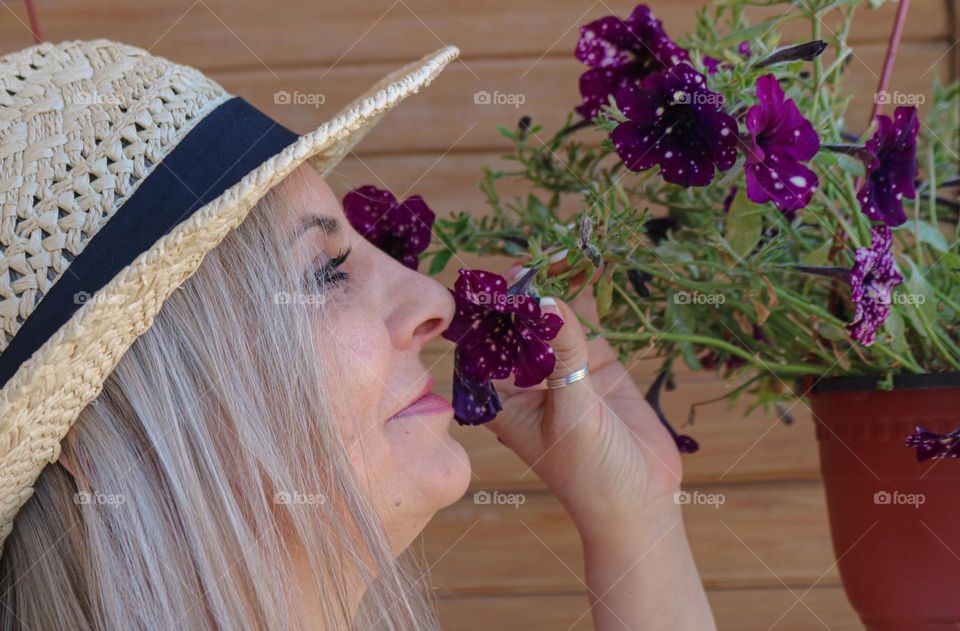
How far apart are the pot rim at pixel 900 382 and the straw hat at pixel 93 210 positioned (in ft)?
1.44

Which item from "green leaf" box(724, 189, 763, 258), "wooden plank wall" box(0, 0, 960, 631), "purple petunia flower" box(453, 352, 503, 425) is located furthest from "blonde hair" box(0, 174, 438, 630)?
"wooden plank wall" box(0, 0, 960, 631)

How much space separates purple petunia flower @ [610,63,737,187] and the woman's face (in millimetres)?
219

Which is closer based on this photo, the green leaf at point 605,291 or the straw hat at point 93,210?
the straw hat at point 93,210

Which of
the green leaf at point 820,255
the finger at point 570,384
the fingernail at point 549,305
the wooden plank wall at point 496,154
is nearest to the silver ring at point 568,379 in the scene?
the finger at point 570,384

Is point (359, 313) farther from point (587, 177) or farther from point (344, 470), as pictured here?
point (587, 177)

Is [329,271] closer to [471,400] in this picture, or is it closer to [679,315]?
[471,400]

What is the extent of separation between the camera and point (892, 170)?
0.74 m

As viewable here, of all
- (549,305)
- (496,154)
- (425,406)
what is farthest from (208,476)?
(496,154)

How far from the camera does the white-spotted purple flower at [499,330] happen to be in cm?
73

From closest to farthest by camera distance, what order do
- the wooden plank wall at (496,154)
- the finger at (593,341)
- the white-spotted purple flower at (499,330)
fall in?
the white-spotted purple flower at (499,330) → the finger at (593,341) → the wooden plank wall at (496,154)

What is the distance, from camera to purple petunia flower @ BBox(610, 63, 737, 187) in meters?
0.69

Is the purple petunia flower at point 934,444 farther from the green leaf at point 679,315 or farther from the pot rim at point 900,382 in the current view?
the green leaf at point 679,315

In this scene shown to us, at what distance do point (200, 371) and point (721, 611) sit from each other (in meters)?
0.94

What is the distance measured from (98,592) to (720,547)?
903mm
